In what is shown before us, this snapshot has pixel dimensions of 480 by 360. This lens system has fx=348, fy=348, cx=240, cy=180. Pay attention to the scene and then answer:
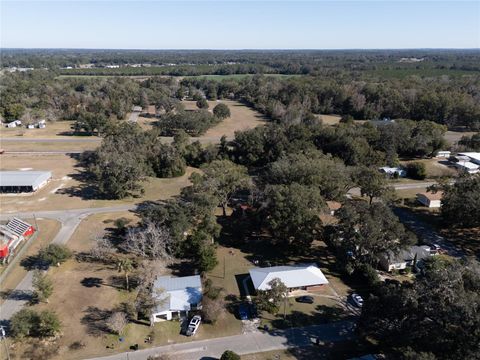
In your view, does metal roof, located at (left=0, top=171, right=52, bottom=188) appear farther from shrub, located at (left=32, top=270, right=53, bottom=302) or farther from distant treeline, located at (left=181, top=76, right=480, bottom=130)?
distant treeline, located at (left=181, top=76, right=480, bottom=130)

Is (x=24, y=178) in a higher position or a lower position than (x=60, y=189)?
higher

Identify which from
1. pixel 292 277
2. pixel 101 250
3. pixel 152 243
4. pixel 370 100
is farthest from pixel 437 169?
pixel 101 250

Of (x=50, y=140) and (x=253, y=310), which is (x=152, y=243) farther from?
(x=50, y=140)

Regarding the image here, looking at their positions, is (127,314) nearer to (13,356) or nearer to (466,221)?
(13,356)

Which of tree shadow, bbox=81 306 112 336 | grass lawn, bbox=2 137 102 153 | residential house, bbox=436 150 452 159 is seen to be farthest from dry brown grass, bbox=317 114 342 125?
tree shadow, bbox=81 306 112 336

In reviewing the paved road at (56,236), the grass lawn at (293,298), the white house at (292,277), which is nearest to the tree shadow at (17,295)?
the paved road at (56,236)
